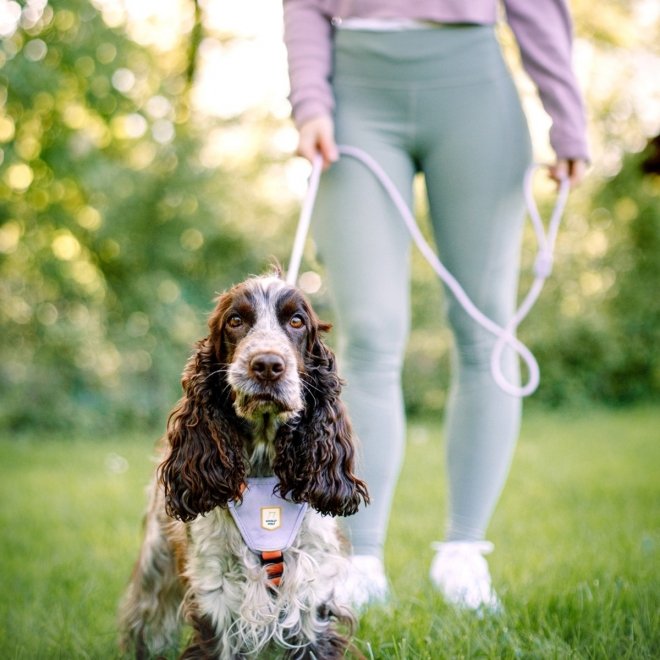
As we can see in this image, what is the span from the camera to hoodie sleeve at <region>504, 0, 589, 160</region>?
3.28 meters

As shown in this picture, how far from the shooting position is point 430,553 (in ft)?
13.9

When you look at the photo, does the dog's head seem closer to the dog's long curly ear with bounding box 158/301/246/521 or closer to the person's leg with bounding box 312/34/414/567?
the dog's long curly ear with bounding box 158/301/246/521

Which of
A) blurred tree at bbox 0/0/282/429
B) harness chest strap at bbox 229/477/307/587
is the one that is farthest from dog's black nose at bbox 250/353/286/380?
blurred tree at bbox 0/0/282/429

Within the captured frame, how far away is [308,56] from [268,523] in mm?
1767

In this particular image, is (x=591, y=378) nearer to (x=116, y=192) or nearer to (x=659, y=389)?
(x=659, y=389)

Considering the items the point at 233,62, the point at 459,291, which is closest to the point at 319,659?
the point at 459,291

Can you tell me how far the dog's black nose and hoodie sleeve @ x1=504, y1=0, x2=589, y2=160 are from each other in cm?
168

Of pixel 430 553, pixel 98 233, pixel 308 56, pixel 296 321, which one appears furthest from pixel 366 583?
pixel 98 233

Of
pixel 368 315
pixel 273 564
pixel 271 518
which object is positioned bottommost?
pixel 273 564

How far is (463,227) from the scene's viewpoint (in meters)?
3.17

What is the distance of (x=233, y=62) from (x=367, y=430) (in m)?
14.1

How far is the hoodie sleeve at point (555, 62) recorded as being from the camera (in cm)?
328

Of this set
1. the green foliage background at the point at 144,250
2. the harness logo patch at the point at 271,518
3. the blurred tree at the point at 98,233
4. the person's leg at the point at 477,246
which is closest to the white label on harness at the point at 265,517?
the harness logo patch at the point at 271,518

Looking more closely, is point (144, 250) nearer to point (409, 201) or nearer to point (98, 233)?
point (98, 233)
